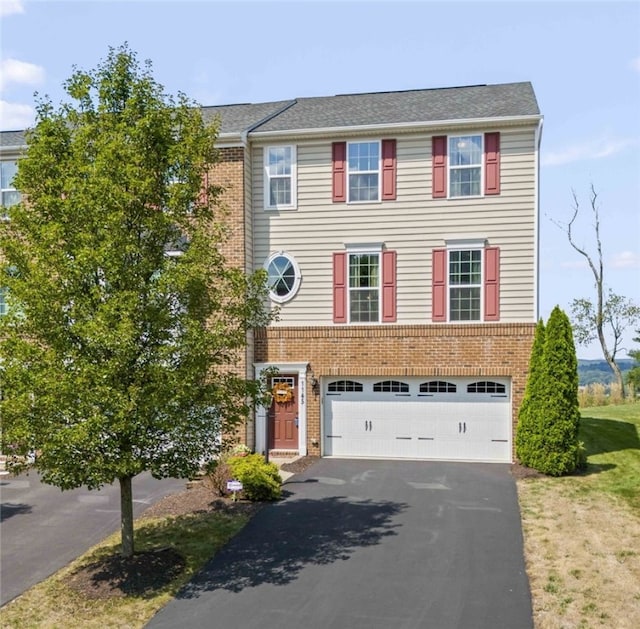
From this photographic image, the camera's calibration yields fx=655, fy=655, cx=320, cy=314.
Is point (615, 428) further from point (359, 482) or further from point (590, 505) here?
point (359, 482)

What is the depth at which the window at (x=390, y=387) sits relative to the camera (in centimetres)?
1938

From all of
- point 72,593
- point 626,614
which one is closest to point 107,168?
point 72,593

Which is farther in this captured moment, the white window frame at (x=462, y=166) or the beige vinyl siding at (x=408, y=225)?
the white window frame at (x=462, y=166)

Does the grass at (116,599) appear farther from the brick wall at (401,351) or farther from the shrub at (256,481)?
the brick wall at (401,351)

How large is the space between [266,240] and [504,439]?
916 cm

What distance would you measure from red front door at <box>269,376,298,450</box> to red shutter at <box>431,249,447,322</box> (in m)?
4.64

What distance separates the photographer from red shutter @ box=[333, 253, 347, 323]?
1955 cm

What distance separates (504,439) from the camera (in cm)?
1878

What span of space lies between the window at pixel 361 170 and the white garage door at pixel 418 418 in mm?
5529

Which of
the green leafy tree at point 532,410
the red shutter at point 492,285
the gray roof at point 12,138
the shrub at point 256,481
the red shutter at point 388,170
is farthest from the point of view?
the gray roof at point 12,138

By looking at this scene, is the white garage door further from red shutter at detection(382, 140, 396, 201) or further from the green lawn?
red shutter at detection(382, 140, 396, 201)

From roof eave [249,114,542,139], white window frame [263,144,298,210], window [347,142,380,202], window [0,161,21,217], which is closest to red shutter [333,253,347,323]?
window [347,142,380,202]

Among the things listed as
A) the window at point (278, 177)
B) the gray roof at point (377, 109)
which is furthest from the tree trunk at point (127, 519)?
the gray roof at point (377, 109)

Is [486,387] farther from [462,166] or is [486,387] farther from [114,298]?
[114,298]
